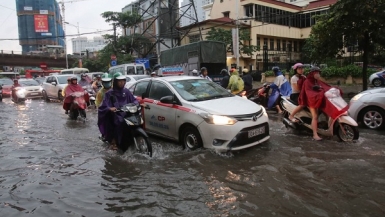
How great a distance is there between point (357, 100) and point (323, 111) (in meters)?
1.69

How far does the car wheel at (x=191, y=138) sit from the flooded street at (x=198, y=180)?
0.49 ft

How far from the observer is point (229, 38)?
31.7 meters

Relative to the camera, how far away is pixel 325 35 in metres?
14.5

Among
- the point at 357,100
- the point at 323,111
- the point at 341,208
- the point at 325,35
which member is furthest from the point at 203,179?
the point at 325,35

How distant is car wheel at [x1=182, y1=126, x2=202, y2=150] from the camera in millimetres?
6059

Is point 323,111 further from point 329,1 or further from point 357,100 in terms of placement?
point 329,1

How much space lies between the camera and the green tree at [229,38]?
104ft

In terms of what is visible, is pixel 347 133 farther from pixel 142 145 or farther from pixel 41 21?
pixel 41 21

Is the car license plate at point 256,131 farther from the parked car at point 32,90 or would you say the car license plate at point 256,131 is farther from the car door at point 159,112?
the parked car at point 32,90

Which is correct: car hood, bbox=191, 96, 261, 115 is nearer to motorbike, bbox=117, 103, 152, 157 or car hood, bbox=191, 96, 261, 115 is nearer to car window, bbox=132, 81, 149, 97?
motorbike, bbox=117, 103, 152, 157

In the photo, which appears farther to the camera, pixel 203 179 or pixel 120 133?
pixel 120 133

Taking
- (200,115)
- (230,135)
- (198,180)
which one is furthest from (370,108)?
(198,180)

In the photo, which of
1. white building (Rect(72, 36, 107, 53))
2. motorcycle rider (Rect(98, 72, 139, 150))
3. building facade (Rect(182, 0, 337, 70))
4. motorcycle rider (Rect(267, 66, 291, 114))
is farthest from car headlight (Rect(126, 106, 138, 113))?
white building (Rect(72, 36, 107, 53))

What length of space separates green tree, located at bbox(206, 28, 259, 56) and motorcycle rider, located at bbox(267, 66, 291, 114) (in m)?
21.1
